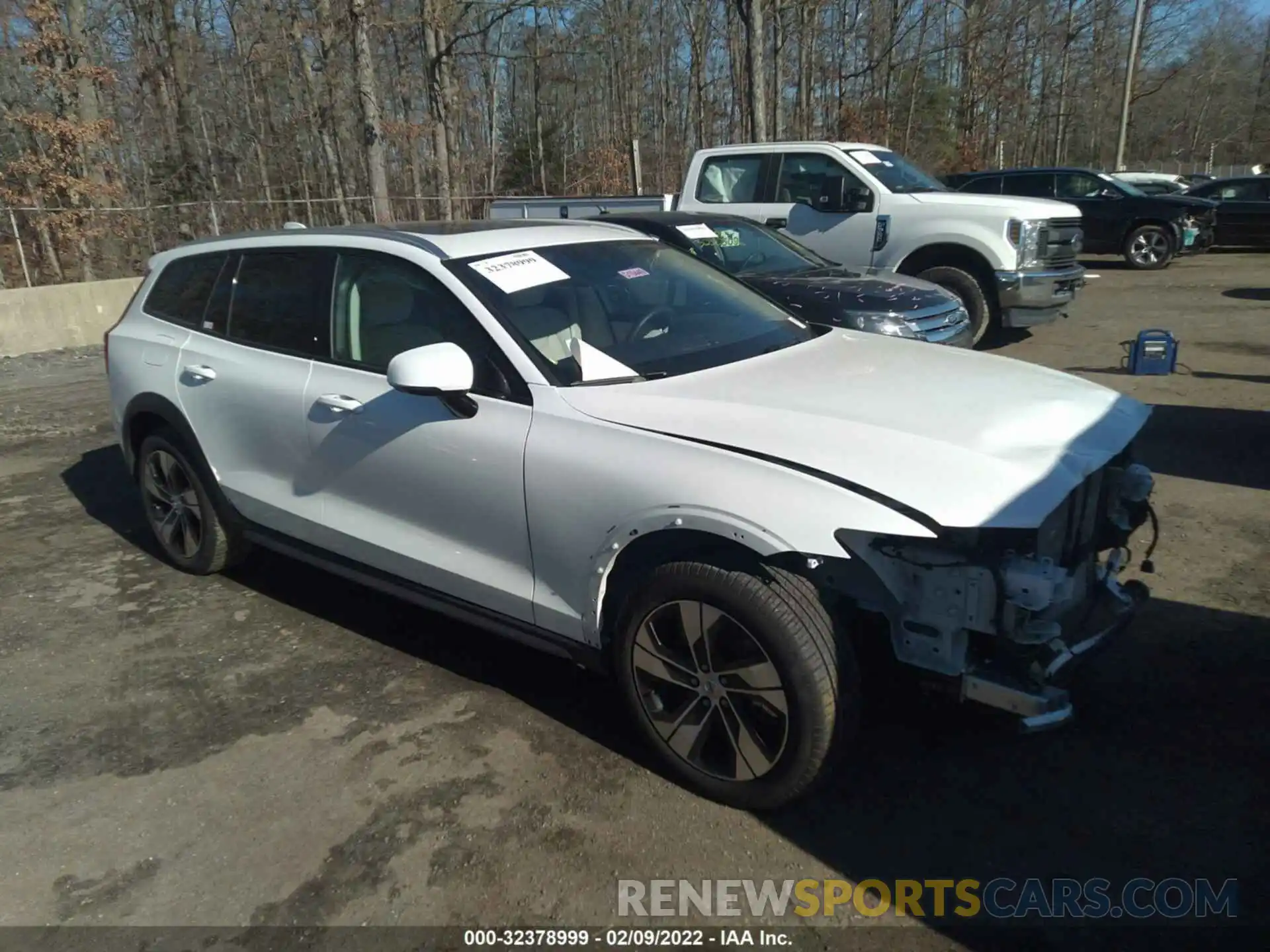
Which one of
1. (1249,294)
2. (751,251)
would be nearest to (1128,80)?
(1249,294)

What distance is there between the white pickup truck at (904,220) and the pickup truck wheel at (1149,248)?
7.82 m

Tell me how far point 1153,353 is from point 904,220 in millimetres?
2752

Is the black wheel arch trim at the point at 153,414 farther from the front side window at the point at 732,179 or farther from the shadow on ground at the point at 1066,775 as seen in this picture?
the front side window at the point at 732,179

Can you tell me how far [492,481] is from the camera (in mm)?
3264

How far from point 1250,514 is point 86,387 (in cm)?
1096

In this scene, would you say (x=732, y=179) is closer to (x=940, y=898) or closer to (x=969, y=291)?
(x=969, y=291)

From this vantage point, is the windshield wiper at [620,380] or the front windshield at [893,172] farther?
the front windshield at [893,172]

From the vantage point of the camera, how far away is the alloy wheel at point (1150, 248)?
651 inches

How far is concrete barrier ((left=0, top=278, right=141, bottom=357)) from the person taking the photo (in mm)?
12609

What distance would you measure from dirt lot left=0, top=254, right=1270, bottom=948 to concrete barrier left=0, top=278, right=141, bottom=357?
9.52m

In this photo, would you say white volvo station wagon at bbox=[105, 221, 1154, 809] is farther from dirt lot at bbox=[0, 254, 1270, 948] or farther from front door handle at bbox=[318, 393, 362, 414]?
dirt lot at bbox=[0, 254, 1270, 948]

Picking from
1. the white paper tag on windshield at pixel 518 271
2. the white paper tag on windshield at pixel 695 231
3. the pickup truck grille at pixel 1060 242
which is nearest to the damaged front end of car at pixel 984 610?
the white paper tag on windshield at pixel 518 271

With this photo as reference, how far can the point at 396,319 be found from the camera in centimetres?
375

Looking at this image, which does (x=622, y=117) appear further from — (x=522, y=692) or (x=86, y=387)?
(x=522, y=692)
